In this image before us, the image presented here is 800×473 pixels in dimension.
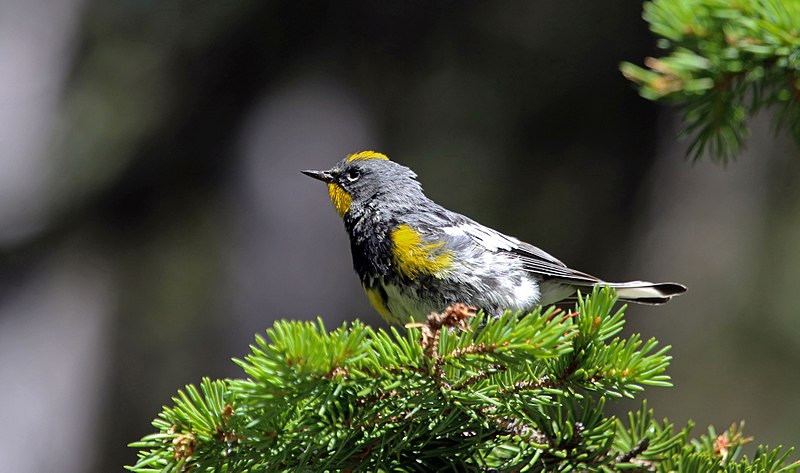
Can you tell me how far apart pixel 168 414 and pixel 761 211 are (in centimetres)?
567

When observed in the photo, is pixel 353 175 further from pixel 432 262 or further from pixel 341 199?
pixel 432 262

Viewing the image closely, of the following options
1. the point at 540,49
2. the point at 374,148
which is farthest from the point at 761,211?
the point at 374,148

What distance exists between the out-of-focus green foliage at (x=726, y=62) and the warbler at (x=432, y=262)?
59 centimetres

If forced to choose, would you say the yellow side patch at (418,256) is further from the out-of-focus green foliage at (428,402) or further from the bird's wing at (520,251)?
the out-of-focus green foliage at (428,402)

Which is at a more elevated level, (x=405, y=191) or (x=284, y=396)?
(x=405, y=191)

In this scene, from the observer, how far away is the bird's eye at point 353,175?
3502mm

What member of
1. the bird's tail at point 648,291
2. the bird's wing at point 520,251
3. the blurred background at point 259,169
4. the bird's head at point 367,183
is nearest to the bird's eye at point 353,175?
the bird's head at point 367,183

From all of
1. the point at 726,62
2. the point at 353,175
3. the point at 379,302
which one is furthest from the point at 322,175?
the point at 726,62

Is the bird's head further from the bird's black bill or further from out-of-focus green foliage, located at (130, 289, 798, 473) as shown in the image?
out-of-focus green foliage, located at (130, 289, 798, 473)

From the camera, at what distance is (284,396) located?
5.02ft

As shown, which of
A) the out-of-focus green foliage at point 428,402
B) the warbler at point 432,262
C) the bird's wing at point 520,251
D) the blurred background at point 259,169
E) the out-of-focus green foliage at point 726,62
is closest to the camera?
the out-of-focus green foliage at point 428,402

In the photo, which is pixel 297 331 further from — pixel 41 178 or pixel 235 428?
pixel 41 178

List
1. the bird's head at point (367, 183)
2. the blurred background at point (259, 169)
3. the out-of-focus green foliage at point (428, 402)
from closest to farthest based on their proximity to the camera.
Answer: the out-of-focus green foliage at point (428, 402)
the bird's head at point (367, 183)
the blurred background at point (259, 169)

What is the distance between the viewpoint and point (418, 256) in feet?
9.19
